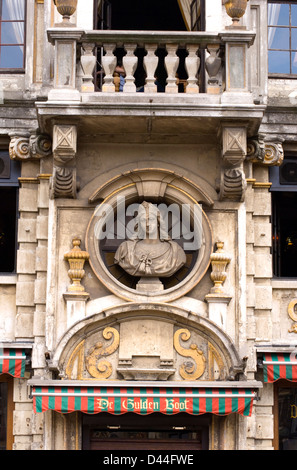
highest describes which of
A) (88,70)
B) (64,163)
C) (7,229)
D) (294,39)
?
(294,39)

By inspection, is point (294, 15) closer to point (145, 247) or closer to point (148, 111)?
point (148, 111)

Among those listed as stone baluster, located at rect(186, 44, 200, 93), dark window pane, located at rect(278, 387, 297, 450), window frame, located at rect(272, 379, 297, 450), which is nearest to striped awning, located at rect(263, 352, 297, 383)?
window frame, located at rect(272, 379, 297, 450)

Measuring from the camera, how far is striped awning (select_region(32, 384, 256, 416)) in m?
14.5

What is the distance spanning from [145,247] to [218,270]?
122 centimetres

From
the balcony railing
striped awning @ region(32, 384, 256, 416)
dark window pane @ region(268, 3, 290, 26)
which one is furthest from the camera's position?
dark window pane @ region(268, 3, 290, 26)

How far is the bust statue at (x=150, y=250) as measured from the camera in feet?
50.9

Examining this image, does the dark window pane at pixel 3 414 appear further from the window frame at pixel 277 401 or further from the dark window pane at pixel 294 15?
the dark window pane at pixel 294 15

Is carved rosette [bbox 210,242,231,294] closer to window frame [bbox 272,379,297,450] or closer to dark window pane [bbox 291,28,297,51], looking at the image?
window frame [bbox 272,379,297,450]

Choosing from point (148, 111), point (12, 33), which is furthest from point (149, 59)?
point (12, 33)

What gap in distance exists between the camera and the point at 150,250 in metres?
15.6

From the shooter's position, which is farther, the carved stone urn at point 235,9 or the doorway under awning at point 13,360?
the carved stone urn at point 235,9

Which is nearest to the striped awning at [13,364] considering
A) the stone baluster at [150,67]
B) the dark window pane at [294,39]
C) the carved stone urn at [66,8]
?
the stone baluster at [150,67]

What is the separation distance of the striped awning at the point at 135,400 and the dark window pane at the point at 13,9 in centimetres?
650

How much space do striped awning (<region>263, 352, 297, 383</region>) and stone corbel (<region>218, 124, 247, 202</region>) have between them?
2572 millimetres
